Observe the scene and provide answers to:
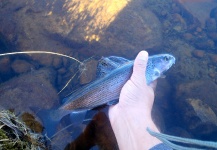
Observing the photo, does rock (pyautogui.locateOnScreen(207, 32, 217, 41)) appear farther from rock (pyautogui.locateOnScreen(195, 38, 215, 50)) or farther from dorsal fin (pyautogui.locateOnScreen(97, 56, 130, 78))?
dorsal fin (pyautogui.locateOnScreen(97, 56, 130, 78))

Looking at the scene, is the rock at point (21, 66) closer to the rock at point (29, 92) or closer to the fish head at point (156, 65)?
the rock at point (29, 92)

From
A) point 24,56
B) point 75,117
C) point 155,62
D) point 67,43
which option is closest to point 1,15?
point 24,56

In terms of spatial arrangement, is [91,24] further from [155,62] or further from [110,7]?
[155,62]

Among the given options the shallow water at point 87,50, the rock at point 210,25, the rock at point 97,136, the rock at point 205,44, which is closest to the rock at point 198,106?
the shallow water at point 87,50

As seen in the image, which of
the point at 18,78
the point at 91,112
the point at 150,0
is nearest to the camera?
the point at 91,112

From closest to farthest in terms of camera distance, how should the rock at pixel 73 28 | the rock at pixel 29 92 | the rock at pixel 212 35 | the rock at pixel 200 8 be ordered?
the rock at pixel 29 92 → the rock at pixel 73 28 → the rock at pixel 212 35 → the rock at pixel 200 8
